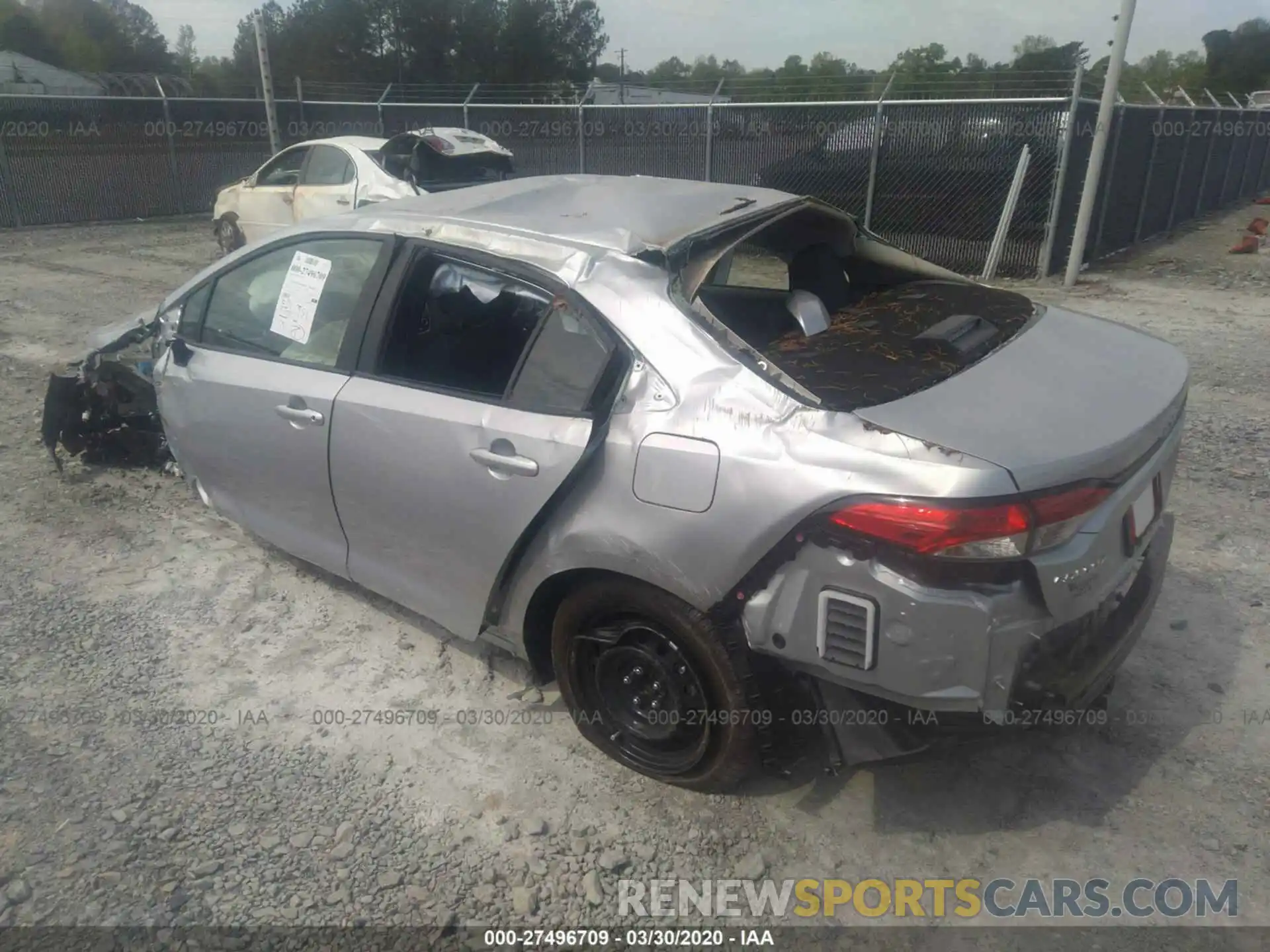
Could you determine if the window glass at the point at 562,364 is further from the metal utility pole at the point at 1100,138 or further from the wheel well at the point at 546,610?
the metal utility pole at the point at 1100,138

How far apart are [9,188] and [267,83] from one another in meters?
4.68

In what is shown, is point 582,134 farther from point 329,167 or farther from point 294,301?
point 294,301

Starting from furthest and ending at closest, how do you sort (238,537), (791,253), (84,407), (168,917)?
(84,407) → (238,537) → (791,253) → (168,917)

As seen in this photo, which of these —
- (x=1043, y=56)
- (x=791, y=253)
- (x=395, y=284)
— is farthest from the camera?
(x=1043, y=56)

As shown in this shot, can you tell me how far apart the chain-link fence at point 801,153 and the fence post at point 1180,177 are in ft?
0.14

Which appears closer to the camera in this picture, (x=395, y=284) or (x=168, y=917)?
(x=168, y=917)

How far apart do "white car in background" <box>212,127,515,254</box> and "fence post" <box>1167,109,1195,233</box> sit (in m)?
11.0

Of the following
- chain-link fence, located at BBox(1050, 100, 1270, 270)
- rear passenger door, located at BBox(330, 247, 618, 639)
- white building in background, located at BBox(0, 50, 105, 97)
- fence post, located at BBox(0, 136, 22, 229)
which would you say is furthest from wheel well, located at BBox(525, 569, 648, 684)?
white building in background, located at BBox(0, 50, 105, 97)

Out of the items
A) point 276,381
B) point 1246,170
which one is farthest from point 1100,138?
point 1246,170

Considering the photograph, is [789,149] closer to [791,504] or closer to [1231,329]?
[1231,329]

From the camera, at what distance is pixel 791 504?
215cm

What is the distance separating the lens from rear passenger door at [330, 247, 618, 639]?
2607 mm

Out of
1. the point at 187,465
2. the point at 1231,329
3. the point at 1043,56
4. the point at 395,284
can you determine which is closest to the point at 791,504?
the point at 395,284

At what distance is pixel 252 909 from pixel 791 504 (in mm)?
1754
